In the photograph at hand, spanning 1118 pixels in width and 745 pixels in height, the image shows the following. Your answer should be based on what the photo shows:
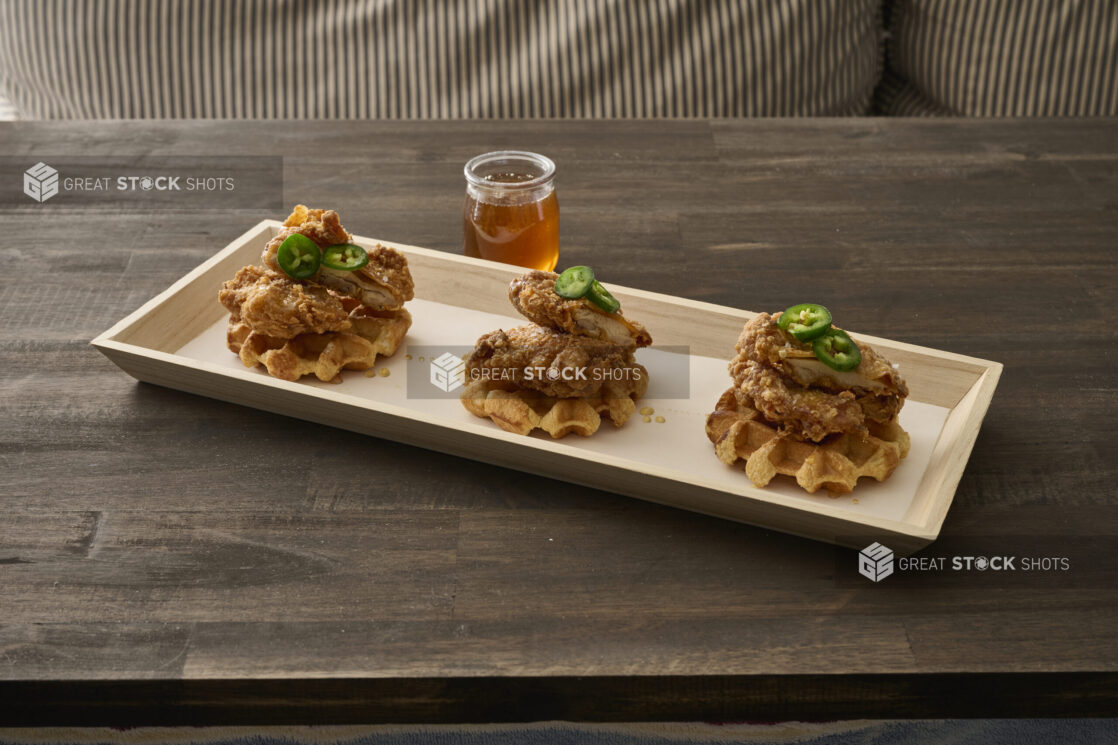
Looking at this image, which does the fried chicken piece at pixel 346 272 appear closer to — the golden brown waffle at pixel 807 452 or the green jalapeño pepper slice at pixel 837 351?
the golden brown waffle at pixel 807 452

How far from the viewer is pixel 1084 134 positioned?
7.66ft

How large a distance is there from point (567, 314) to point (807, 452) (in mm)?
371

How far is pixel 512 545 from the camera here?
49.3 inches

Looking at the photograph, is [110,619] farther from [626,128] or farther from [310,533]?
[626,128]

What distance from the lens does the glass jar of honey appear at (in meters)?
1.74

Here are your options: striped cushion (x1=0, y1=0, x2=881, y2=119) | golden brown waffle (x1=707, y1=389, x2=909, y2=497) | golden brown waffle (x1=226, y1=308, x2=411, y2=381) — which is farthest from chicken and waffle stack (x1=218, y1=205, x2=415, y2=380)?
striped cushion (x1=0, y1=0, x2=881, y2=119)

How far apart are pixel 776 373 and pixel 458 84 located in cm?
198

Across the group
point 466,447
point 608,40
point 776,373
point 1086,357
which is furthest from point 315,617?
point 608,40

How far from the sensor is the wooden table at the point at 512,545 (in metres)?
1.10

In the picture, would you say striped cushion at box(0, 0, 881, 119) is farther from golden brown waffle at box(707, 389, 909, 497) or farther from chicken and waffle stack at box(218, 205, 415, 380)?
golden brown waffle at box(707, 389, 909, 497)

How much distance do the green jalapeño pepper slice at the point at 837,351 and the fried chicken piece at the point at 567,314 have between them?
272 mm

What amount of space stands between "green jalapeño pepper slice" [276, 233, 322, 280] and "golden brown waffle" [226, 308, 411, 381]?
3.6 inches

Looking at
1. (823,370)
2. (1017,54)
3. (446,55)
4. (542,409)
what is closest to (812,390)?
(823,370)

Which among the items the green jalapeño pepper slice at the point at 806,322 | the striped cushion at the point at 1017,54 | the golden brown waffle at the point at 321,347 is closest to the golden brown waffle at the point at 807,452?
the green jalapeño pepper slice at the point at 806,322
